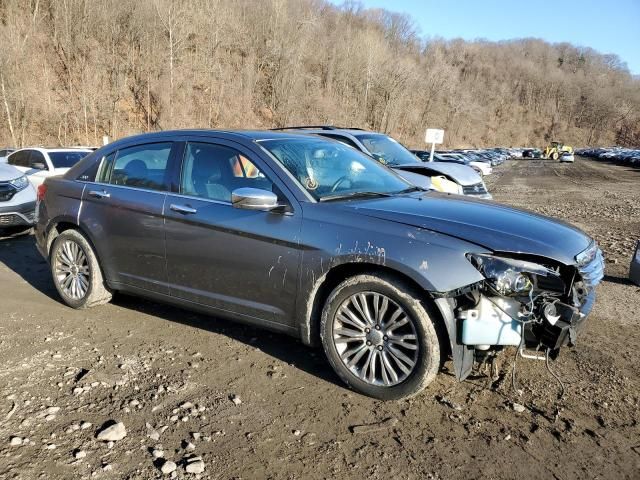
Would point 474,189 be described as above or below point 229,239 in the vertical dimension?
below

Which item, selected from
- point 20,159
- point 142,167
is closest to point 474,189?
point 142,167

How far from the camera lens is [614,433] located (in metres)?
2.90

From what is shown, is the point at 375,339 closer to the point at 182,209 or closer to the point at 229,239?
the point at 229,239

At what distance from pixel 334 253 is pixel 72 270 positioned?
9.75ft

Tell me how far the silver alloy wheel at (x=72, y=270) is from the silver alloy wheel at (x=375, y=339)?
2.76 metres

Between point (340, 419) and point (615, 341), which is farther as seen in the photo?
point (615, 341)

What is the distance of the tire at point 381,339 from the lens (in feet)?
10.1

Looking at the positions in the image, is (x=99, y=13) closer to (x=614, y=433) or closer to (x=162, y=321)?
(x=162, y=321)

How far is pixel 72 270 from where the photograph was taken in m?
4.92

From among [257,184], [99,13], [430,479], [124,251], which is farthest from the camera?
[99,13]

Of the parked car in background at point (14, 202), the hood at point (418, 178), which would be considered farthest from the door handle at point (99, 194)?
the hood at point (418, 178)

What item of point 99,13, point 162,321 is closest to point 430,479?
point 162,321

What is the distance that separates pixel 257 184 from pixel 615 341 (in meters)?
3.18

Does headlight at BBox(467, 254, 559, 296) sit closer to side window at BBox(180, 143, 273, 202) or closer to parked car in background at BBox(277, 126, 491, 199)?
side window at BBox(180, 143, 273, 202)
